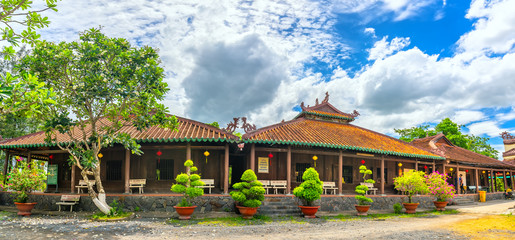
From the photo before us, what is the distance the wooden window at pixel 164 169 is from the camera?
17125 mm

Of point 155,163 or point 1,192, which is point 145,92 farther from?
point 1,192

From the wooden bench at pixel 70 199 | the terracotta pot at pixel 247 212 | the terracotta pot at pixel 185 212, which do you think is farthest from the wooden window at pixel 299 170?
the wooden bench at pixel 70 199

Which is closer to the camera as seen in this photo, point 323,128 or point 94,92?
point 94,92

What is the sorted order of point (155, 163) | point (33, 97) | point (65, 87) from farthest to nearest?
point (155, 163)
point (65, 87)
point (33, 97)

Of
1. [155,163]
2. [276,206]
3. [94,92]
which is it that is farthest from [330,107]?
[94,92]

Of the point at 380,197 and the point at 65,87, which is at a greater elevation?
the point at 65,87

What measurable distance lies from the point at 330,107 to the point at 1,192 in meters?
19.8

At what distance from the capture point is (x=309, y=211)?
1402 cm

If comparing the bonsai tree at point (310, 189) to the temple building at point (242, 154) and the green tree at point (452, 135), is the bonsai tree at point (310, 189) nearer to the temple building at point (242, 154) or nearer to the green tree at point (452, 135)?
the temple building at point (242, 154)

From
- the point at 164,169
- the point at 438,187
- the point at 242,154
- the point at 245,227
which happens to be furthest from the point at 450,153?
the point at 164,169

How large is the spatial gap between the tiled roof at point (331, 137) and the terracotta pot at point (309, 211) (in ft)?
10.8

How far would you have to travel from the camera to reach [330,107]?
2347 cm

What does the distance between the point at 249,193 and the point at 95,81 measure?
710 centimetres

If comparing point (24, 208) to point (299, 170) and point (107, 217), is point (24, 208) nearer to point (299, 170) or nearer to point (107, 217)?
point (107, 217)
